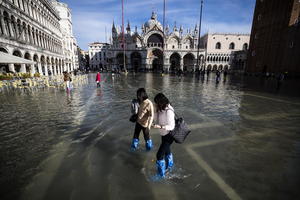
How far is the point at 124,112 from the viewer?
24.0 feet

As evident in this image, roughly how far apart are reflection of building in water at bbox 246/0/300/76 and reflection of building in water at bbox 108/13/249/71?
881 inches

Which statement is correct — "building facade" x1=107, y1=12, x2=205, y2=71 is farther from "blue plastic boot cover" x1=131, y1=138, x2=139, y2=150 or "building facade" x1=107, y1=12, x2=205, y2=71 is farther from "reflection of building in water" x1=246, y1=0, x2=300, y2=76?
"blue plastic boot cover" x1=131, y1=138, x2=139, y2=150

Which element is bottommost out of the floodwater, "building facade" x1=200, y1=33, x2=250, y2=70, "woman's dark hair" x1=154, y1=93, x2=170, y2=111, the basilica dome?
the floodwater

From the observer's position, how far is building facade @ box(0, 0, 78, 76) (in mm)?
19344

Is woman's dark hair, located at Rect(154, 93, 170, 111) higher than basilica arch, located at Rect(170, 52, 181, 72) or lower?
lower

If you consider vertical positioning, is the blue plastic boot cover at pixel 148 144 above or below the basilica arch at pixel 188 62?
below

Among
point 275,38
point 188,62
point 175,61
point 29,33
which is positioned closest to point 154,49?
point 175,61

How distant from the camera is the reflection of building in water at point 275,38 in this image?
1034 inches

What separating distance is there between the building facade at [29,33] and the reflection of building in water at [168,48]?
23.8 metres

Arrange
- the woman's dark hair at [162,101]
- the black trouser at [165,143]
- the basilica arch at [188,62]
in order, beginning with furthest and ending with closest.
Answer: the basilica arch at [188,62] → the black trouser at [165,143] → the woman's dark hair at [162,101]

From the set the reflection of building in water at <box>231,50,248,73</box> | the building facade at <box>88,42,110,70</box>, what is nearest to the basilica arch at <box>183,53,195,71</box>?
the reflection of building in water at <box>231,50,248,73</box>

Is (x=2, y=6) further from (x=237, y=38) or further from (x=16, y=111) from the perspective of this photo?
(x=237, y=38)

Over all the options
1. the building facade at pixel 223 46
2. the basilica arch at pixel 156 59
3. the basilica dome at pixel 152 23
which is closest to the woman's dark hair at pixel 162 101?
the basilica arch at pixel 156 59

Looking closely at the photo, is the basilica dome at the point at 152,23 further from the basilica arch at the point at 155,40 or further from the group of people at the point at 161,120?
the group of people at the point at 161,120
